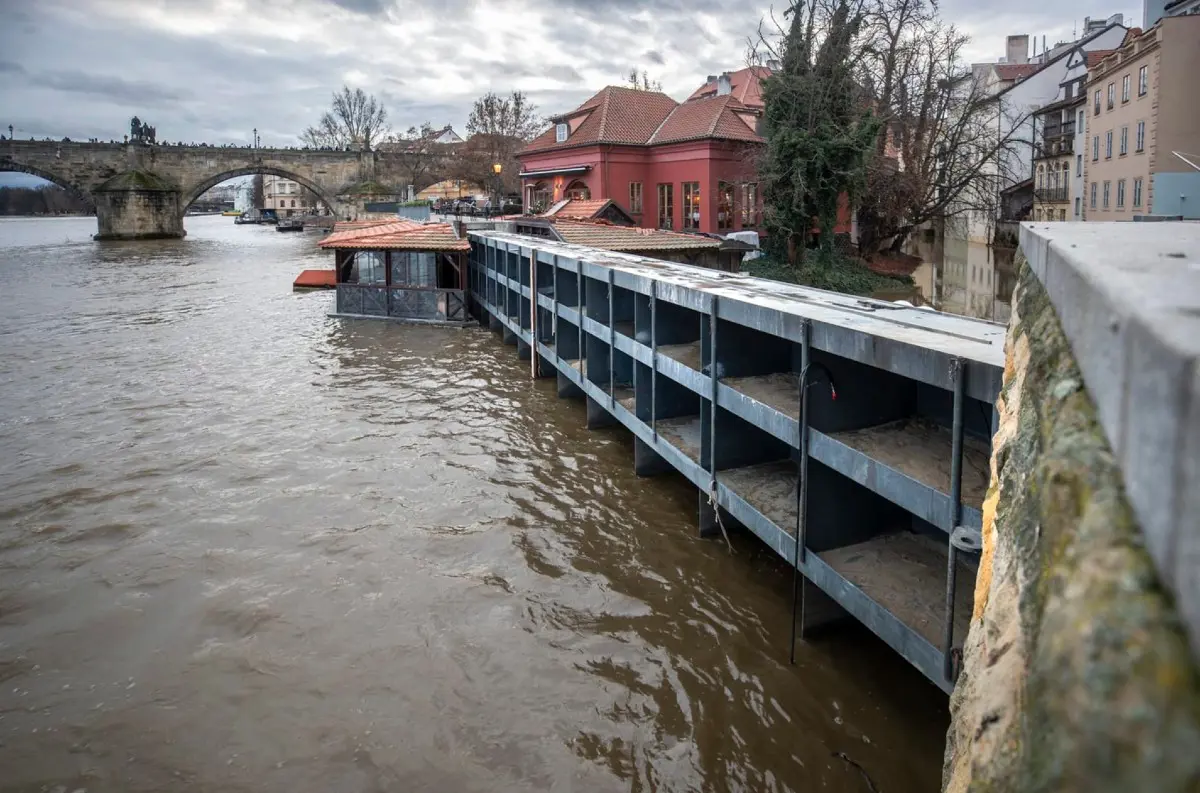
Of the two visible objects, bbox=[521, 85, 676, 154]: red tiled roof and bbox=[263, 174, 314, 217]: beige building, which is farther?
bbox=[263, 174, 314, 217]: beige building

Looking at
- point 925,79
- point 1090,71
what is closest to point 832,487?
point 925,79

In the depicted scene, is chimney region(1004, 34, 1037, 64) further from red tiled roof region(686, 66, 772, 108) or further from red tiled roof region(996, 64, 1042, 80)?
red tiled roof region(686, 66, 772, 108)

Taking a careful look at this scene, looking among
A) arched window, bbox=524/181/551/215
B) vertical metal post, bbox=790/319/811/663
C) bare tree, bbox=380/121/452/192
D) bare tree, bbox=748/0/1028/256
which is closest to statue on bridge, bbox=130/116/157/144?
bare tree, bbox=380/121/452/192

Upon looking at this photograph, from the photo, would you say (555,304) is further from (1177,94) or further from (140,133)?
(140,133)

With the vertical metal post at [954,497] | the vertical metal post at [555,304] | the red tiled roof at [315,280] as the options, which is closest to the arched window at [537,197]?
the red tiled roof at [315,280]

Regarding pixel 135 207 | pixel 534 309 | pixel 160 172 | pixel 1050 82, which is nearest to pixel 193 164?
pixel 160 172

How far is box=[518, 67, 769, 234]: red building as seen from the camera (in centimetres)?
3503

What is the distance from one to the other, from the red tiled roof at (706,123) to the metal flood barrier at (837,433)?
25256 mm

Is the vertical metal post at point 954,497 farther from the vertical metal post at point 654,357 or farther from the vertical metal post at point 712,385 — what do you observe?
the vertical metal post at point 654,357

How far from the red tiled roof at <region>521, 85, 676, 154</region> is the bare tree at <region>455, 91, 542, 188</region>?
20.4 m

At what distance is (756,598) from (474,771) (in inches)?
129

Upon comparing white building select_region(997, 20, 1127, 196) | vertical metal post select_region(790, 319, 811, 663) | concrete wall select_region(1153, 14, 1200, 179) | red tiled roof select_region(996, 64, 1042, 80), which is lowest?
vertical metal post select_region(790, 319, 811, 663)

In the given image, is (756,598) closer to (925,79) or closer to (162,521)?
(162,521)

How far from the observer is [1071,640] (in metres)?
1.48
